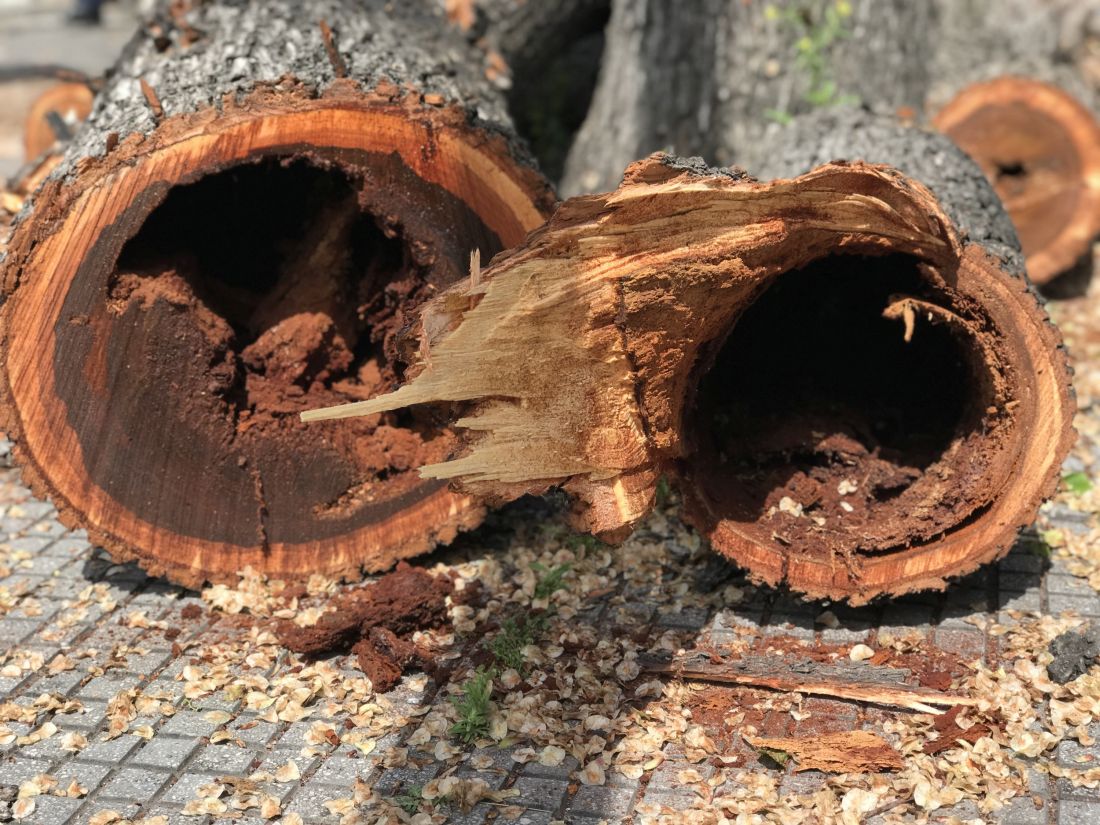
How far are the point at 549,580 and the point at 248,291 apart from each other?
1.46 metres

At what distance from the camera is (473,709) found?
2.92 metres

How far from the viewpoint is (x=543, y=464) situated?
2977 millimetres

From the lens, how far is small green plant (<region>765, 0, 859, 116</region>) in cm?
526

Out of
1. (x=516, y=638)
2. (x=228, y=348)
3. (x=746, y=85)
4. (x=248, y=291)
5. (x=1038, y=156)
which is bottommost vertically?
(x=516, y=638)

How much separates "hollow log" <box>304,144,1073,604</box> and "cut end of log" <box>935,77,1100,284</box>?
6.25ft

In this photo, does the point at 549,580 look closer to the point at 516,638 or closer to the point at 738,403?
the point at 516,638

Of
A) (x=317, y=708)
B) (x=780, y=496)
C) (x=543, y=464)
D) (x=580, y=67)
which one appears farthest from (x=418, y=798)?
(x=580, y=67)

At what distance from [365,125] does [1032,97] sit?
11.9ft

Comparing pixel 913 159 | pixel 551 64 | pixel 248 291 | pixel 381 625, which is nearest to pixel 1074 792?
pixel 381 625

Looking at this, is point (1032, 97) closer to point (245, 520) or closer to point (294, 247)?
point (294, 247)

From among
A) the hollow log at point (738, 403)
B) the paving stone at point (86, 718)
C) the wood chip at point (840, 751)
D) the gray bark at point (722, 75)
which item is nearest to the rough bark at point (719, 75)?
the gray bark at point (722, 75)

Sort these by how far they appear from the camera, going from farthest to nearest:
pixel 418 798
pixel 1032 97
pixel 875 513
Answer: pixel 1032 97
pixel 875 513
pixel 418 798

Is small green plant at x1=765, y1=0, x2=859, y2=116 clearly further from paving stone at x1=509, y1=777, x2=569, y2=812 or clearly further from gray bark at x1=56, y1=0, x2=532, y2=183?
paving stone at x1=509, y1=777, x2=569, y2=812

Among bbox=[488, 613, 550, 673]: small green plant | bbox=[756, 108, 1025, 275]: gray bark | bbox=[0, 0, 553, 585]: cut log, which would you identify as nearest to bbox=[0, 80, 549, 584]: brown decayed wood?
bbox=[0, 0, 553, 585]: cut log
